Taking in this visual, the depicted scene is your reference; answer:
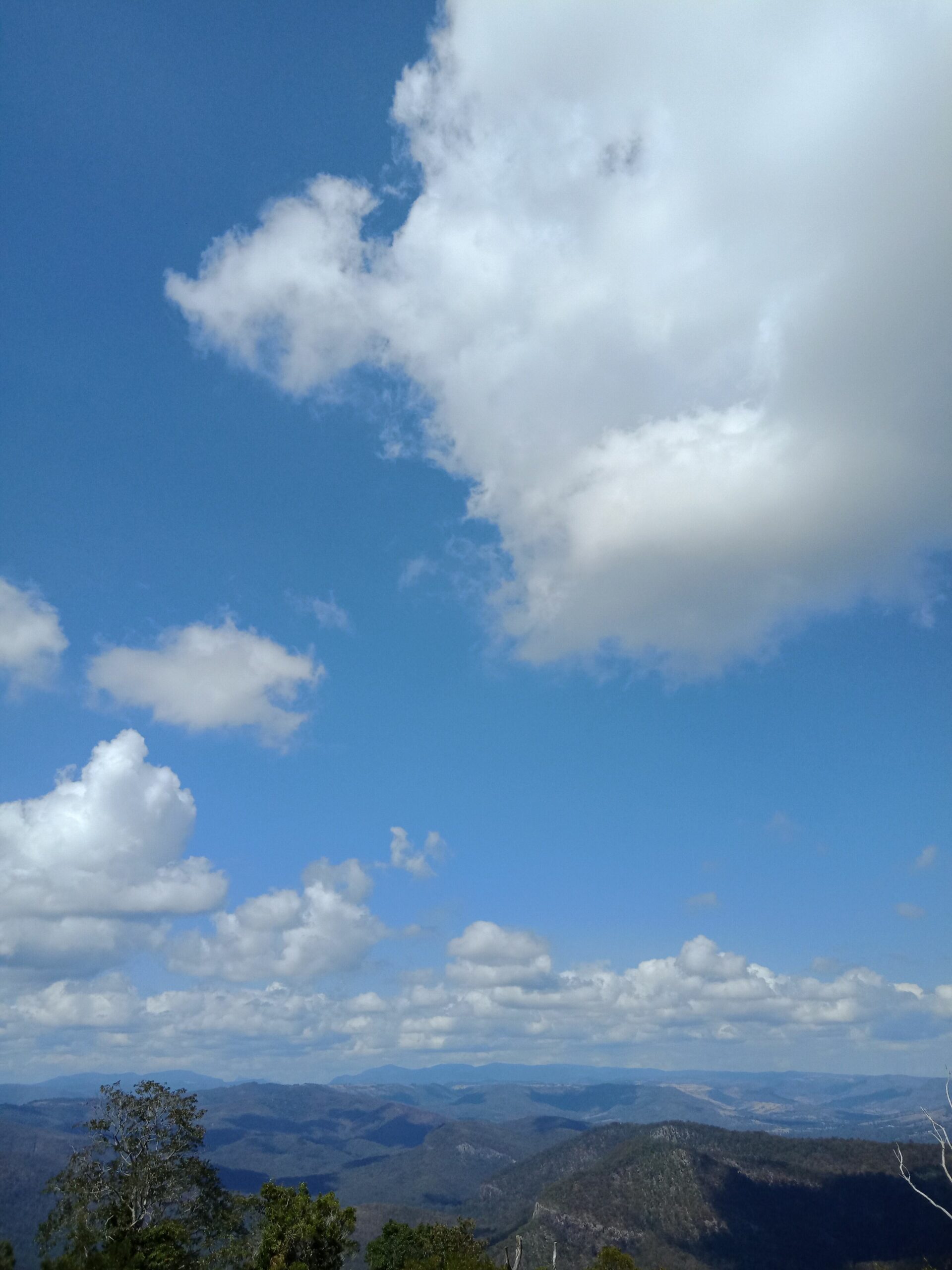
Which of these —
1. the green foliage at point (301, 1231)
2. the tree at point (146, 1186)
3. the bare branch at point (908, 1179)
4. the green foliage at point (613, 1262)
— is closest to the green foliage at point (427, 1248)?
the green foliage at point (301, 1231)

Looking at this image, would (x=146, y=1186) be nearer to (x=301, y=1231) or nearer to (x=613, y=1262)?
(x=301, y=1231)

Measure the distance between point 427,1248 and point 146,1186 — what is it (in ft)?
181

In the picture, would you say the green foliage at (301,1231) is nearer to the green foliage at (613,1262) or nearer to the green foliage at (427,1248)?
the green foliage at (427,1248)

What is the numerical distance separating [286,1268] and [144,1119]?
53.3 feet

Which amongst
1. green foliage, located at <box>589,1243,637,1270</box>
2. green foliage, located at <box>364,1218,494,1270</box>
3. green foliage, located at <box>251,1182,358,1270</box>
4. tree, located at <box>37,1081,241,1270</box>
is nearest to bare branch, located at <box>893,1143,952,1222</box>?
green foliage, located at <box>251,1182,358,1270</box>

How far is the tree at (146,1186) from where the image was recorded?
196 feet

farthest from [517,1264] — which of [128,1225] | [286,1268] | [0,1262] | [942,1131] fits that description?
[942,1131]

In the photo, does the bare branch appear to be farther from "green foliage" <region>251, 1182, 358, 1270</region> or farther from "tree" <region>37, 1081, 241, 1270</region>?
"tree" <region>37, 1081, 241, 1270</region>

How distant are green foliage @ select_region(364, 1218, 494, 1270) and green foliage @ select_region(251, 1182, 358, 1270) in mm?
9379

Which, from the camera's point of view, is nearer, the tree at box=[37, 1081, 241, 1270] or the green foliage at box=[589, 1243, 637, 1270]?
the tree at box=[37, 1081, 241, 1270]

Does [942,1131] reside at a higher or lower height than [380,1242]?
higher

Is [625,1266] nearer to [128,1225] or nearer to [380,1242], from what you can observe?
[128,1225]

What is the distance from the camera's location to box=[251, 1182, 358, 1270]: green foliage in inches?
2368

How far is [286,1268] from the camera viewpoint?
58.6 metres
